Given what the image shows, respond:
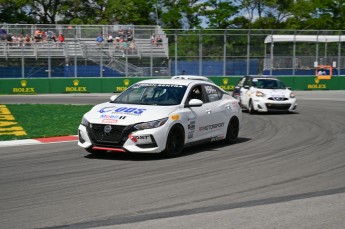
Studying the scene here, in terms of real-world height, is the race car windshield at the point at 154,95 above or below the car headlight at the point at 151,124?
above

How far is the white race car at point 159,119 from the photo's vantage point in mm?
10688

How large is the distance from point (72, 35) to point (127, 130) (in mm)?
30775

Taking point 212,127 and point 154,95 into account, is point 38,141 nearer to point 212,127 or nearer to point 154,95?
point 154,95

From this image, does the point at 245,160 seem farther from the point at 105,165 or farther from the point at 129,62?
the point at 129,62

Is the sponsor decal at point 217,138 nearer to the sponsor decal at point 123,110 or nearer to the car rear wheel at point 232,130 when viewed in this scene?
the car rear wheel at point 232,130

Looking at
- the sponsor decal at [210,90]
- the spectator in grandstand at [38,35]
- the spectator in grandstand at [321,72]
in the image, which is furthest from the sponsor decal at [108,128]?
the spectator in grandstand at [321,72]

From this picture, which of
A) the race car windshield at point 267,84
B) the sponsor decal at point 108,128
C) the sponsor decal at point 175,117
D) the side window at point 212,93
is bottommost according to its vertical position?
the sponsor decal at point 108,128

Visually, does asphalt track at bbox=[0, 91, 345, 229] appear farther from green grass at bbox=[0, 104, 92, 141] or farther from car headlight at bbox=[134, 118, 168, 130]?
green grass at bbox=[0, 104, 92, 141]

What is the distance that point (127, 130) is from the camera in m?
10.6

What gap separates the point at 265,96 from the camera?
22.5m

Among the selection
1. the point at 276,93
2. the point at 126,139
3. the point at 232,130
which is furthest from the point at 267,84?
the point at 126,139

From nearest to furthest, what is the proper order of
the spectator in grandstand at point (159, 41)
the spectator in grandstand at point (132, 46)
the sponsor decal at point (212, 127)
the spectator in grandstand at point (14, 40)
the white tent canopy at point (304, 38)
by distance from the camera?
the sponsor decal at point (212, 127) < the spectator in grandstand at point (14, 40) < the spectator in grandstand at point (159, 41) < the spectator in grandstand at point (132, 46) < the white tent canopy at point (304, 38)

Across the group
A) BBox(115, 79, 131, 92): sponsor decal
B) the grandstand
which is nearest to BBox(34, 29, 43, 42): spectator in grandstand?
the grandstand

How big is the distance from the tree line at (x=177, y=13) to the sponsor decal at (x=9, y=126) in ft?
140
